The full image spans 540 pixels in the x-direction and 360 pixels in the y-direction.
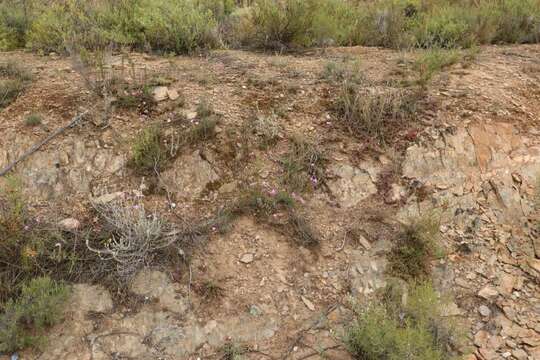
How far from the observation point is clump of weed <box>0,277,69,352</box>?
2707 millimetres

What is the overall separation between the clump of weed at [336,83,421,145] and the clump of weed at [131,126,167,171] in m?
1.64

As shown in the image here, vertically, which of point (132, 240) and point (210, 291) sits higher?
point (132, 240)

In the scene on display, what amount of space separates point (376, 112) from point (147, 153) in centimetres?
200

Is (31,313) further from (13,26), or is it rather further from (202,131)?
(13,26)

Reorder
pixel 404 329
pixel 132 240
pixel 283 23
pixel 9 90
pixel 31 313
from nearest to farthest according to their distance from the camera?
pixel 31 313
pixel 404 329
pixel 132 240
pixel 9 90
pixel 283 23

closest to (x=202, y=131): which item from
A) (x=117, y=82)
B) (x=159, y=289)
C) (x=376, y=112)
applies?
(x=117, y=82)

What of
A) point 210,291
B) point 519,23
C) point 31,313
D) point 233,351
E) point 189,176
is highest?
point 519,23

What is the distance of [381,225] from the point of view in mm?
3594

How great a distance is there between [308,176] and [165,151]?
1.17m

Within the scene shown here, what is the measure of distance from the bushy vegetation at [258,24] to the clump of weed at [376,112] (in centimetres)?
138

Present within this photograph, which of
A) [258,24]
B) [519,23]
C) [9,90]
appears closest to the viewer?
[9,90]

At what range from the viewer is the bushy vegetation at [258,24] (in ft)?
16.8

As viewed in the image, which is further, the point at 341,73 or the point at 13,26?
the point at 13,26

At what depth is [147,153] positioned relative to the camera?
3.72 metres
